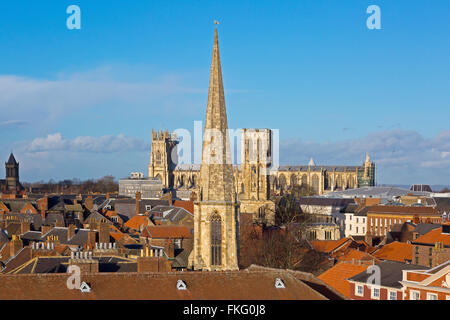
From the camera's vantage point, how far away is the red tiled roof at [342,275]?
35031mm

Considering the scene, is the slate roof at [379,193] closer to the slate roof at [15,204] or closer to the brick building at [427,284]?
the slate roof at [15,204]

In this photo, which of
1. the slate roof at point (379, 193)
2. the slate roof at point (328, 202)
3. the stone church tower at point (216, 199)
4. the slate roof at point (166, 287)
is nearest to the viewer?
the slate roof at point (166, 287)

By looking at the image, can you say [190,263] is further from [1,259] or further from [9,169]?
[9,169]

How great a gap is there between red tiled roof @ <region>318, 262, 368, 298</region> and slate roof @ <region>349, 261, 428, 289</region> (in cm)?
117

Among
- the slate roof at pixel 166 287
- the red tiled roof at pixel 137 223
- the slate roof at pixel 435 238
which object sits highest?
the slate roof at pixel 166 287

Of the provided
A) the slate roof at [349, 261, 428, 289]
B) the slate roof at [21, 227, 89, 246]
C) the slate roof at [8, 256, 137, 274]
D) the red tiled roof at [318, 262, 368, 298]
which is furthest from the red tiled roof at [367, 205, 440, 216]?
the slate roof at [8, 256, 137, 274]

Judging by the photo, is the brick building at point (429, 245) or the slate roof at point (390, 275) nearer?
the slate roof at point (390, 275)

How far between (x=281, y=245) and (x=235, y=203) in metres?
17.8

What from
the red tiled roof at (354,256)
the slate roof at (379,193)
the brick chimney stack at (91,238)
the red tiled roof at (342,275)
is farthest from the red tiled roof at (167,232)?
the slate roof at (379,193)

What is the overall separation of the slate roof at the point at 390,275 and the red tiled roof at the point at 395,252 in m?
14.0

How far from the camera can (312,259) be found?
4994cm

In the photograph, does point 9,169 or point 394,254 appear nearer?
point 394,254

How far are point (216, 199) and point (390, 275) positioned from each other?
417 inches
